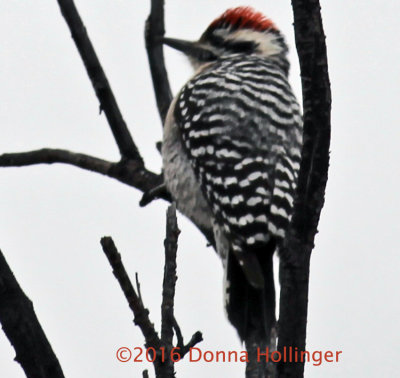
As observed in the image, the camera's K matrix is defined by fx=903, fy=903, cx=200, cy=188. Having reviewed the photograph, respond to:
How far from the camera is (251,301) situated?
4.82 m

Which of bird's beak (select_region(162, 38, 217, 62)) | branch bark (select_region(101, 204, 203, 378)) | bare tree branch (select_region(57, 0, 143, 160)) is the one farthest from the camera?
bird's beak (select_region(162, 38, 217, 62))

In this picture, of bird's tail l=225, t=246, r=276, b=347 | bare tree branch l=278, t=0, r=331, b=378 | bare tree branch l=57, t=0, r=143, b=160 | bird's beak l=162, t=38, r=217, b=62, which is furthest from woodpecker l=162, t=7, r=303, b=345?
bare tree branch l=278, t=0, r=331, b=378

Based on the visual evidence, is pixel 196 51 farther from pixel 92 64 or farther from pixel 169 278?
pixel 169 278

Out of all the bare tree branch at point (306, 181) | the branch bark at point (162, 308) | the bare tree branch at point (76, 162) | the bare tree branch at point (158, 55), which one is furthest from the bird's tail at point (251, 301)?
the branch bark at point (162, 308)

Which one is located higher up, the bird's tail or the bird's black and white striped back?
the bird's black and white striped back

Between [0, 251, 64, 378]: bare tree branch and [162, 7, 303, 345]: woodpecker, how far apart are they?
1.49 meters

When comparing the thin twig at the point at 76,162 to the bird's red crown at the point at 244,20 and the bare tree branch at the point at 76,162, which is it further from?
the bird's red crown at the point at 244,20

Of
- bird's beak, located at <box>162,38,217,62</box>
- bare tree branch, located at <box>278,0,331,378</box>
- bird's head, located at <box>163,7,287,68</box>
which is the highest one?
bird's head, located at <box>163,7,287,68</box>

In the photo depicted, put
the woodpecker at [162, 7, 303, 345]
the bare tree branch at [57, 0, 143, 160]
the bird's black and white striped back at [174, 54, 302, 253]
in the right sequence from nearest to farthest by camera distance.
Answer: the woodpecker at [162, 7, 303, 345]
the bird's black and white striped back at [174, 54, 302, 253]
the bare tree branch at [57, 0, 143, 160]

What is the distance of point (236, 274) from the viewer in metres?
5.00

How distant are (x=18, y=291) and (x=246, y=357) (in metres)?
1.37

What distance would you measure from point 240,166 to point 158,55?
115 centimetres

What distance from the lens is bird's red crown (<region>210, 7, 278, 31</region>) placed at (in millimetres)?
6969

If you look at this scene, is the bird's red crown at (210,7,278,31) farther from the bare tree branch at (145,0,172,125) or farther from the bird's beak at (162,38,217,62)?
the bare tree branch at (145,0,172,125)
